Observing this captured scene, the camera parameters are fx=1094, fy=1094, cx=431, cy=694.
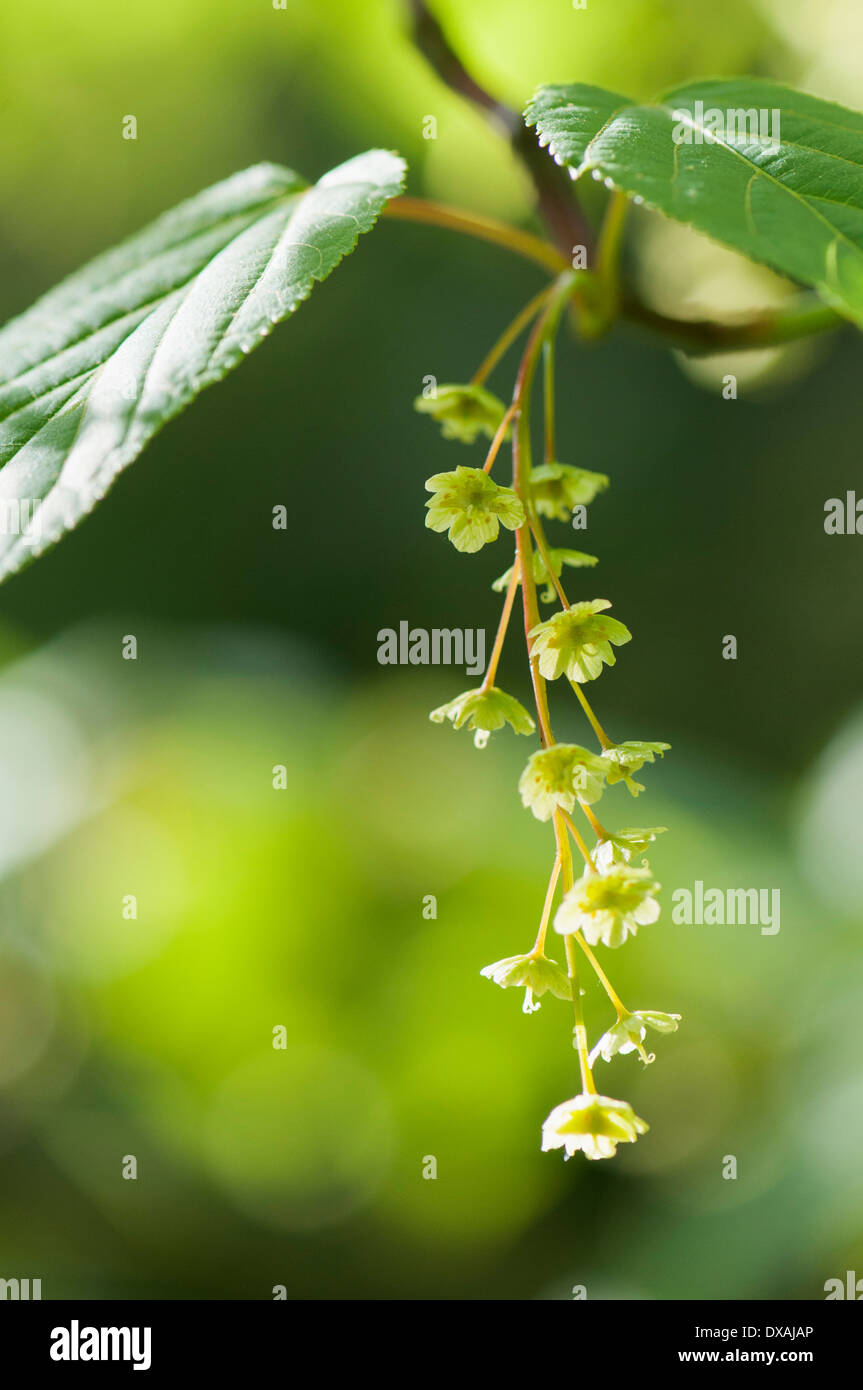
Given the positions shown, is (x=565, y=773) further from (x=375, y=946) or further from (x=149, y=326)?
(x=375, y=946)

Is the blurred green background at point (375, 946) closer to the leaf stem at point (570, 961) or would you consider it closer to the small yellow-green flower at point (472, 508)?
the small yellow-green flower at point (472, 508)

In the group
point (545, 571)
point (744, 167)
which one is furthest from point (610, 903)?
point (744, 167)

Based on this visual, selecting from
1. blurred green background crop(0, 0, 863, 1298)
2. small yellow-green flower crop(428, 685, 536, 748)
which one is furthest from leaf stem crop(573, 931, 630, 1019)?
blurred green background crop(0, 0, 863, 1298)

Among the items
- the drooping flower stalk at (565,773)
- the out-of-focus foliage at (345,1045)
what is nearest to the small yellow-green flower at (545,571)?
the drooping flower stalk at (565,773)

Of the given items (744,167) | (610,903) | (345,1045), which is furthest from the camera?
(345,1045)

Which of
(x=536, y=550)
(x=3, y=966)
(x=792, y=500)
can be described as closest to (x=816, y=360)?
(x=792, y=500)

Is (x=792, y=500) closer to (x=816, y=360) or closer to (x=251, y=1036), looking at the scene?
(x=816, y=360)
